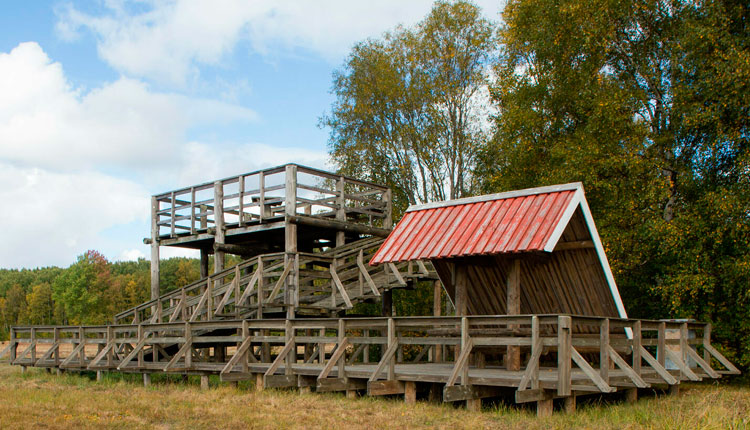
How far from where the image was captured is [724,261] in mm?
19375

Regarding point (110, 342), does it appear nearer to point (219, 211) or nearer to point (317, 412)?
point (219, 211)

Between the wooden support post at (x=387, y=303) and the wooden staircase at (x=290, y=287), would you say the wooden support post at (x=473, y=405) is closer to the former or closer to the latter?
the wooden staircase at (x=290, y=287)

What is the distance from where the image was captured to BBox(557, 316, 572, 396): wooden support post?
36.8 ft

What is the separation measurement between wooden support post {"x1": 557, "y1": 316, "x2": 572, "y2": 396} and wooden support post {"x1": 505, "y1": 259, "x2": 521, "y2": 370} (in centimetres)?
226

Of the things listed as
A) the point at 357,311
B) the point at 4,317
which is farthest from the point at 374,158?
the point at 4,317

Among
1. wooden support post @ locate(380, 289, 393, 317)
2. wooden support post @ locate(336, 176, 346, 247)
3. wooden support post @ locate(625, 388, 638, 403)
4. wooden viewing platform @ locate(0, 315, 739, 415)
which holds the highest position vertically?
wooden support post @ locate(336, 176, 346, 247)

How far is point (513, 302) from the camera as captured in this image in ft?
45.0

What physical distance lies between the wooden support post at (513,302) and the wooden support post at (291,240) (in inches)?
296

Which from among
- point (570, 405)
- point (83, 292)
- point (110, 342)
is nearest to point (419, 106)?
point (110, 342)

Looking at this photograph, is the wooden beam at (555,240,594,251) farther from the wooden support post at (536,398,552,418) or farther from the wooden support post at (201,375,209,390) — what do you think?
the wooden support post at (201,375,209,390)

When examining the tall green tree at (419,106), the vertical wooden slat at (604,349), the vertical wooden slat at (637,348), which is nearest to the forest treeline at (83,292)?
the tall green tree at (419,106)

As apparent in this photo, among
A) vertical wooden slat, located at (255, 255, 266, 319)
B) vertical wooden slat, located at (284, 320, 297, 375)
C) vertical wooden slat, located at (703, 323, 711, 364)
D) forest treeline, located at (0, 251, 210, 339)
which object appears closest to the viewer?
vertical wooden slat, located at (284, 320, 297, 375)

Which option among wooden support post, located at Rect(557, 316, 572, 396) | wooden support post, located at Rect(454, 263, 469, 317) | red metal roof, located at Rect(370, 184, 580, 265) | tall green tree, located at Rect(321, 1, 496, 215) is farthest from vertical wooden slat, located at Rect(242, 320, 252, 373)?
tall green tree, located at Rect(321, 1, 496, 215)

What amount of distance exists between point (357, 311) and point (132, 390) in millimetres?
17033
